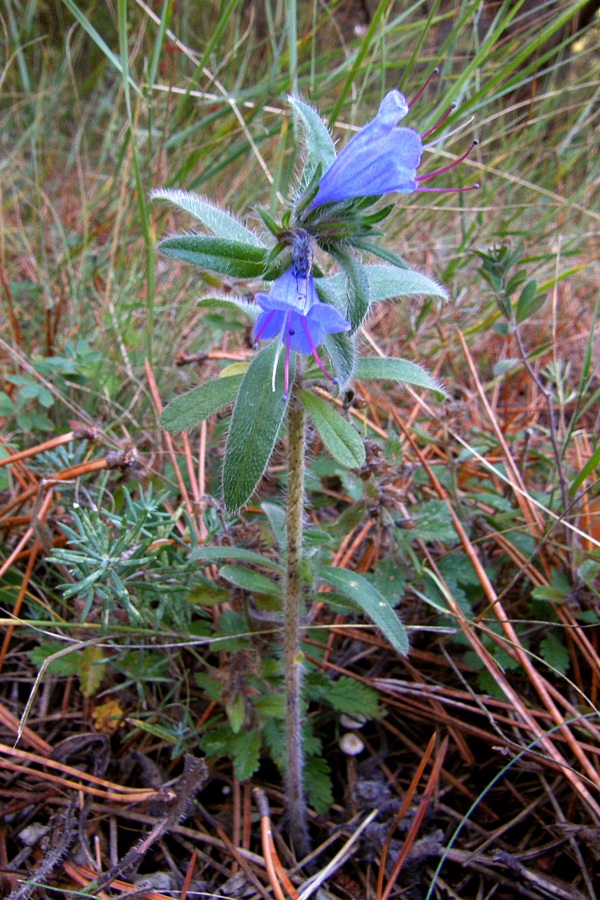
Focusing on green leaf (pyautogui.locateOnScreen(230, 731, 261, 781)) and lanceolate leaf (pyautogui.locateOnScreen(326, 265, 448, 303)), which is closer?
lanceolate leaf (pyautogui.locateOnScreen(326, 265, 448, 303))

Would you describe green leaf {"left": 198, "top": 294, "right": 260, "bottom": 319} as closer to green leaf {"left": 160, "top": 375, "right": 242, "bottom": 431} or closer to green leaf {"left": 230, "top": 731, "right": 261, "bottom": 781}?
green leaf {"left": 160, "top": 375, "right": 242, "bottom": 431}

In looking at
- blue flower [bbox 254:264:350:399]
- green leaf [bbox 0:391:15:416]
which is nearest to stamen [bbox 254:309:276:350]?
blue flower [bbox 254:264:350:399]

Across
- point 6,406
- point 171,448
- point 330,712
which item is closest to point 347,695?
point 330,712

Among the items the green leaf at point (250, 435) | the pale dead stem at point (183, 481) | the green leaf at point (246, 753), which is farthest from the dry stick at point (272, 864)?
the green leaf at point (250, 435)

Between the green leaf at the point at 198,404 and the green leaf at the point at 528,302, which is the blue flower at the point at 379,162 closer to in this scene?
the green leaf at the point at 198,404

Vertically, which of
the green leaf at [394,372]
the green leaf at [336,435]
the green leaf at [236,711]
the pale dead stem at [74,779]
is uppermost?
the green leaf at [394,372]

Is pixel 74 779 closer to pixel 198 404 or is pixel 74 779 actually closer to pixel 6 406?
pixel 198 404

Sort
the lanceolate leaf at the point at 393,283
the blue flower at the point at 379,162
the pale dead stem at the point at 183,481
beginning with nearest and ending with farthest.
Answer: the blue flower at the point at 379,162, the lanceolate leaf at the point at 393,283, the pale dead stem at the point at 183,481

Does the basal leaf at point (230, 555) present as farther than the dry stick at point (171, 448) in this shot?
No
